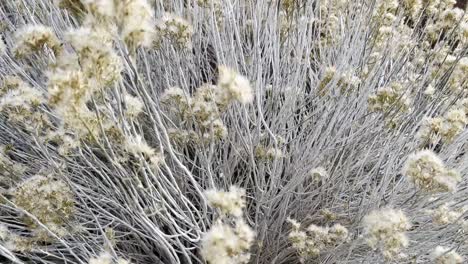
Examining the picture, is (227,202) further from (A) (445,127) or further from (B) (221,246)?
(A) (445,127)

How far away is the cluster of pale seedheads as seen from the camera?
1.27 meters

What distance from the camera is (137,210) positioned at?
60.7 inches

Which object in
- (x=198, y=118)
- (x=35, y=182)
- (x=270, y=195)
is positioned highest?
(x=198, y=118)

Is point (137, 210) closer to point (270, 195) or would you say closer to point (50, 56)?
point (50, 56)

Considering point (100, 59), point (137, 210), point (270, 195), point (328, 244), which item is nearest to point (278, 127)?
point (270, 195)

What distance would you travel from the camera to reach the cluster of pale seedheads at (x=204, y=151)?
1270 mm

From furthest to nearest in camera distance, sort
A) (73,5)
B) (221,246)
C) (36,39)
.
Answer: (36,39)
(73,5)
(221,246)

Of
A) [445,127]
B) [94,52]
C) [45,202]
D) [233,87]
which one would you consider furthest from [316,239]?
[94,52]

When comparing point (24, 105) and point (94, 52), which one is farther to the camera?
point (24, 105)

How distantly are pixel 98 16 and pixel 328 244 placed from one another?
1273 mm

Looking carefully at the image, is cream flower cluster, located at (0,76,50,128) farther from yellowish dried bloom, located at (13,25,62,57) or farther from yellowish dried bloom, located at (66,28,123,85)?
yellowish dried bloom, located at (66,28,123,85)

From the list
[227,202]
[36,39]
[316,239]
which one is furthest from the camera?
[316,239]

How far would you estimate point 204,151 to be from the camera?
1.78 meters

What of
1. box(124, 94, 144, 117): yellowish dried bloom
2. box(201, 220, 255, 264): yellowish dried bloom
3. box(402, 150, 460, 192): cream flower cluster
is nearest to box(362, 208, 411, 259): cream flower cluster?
box(402, 150, 460, 192): cream flower cluster
